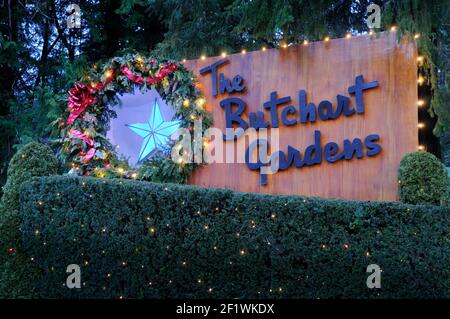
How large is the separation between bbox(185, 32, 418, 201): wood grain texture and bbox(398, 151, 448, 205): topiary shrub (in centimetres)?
63

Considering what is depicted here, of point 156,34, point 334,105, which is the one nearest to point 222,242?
point 334,105

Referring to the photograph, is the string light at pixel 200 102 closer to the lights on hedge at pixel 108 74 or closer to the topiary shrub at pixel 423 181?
the lights on hedge at pixel 108 74

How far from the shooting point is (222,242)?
4.18 meters

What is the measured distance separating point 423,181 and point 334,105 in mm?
1571

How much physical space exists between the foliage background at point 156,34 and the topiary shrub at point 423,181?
1254 mm

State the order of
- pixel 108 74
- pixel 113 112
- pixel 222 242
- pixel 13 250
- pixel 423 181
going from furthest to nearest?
pixel 113 112, pixel 108 74, pixel 13 250, pixel 423 181, pixel 222 242

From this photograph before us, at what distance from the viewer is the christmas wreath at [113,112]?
6.34 meters

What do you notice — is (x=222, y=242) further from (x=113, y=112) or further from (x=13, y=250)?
(x=113, y=112)

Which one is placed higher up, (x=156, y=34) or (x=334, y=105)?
(x=156, y=34)

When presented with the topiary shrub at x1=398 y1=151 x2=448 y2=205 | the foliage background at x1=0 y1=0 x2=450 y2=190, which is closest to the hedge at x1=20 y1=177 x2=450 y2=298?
the topiary shrub at x1=398 y1=151 x2=448 y2=205

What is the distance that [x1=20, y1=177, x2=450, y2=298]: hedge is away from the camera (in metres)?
3.83

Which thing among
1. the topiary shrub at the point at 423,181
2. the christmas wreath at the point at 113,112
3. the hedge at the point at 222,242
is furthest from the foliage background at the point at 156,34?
the hedge at the point at 222,242

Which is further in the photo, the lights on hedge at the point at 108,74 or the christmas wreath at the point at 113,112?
the lights on hedge at the point at 108,74
